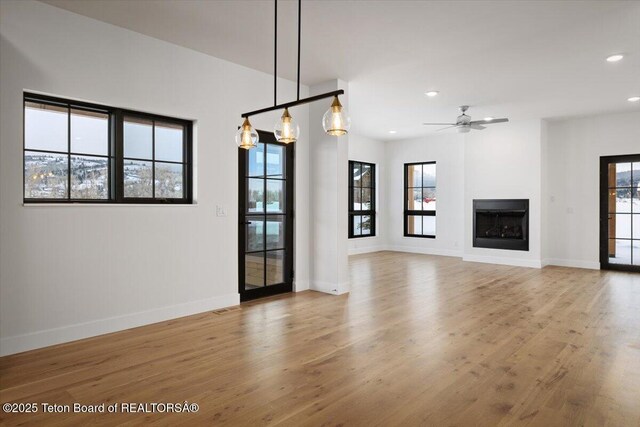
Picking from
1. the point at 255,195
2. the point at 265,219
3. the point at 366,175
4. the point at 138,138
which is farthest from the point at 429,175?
the point at 138,138

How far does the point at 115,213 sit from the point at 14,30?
5.37 ft

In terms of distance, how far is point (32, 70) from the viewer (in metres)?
3.25

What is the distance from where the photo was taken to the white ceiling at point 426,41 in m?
3.40

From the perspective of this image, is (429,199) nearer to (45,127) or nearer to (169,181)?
(169,181)

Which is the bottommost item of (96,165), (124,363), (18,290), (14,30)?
(124,363)

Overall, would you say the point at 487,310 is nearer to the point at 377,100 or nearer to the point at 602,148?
the point at 377,100

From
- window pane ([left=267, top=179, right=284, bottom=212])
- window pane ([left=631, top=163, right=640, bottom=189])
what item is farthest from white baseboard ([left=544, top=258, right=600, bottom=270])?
window pane ([left=267, top=179, right=284, bottom=212])

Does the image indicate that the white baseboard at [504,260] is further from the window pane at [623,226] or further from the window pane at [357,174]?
the window pane at [357,174]

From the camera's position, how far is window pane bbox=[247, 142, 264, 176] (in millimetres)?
4937

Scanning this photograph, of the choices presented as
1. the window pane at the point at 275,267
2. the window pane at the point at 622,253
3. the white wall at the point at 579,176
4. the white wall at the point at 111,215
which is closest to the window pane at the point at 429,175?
the white wall at the point at 579,176

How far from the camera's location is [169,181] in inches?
167

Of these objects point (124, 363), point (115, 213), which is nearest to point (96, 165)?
point (115, 213)

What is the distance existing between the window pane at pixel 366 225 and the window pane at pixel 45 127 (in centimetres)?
741

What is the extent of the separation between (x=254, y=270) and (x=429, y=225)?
604cm
